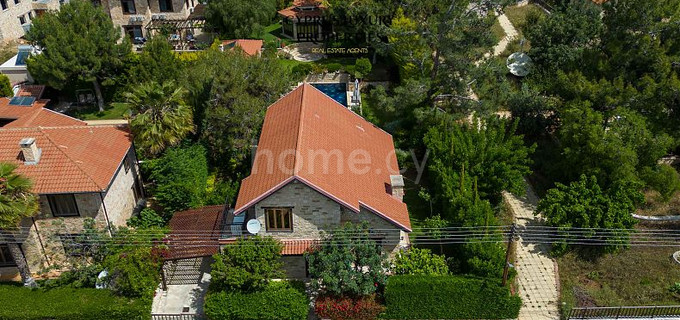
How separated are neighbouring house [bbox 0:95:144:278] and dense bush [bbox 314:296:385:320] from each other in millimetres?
12669

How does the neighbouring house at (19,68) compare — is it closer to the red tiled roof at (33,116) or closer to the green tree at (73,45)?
the red tiled roof at (33,116)

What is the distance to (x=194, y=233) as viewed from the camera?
29391 mm

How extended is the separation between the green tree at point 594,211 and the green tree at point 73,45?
36.0 metres

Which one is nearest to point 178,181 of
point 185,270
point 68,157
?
point 185,270

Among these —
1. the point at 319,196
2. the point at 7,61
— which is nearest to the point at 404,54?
the point at 319,196

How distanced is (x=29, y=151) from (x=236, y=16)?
1237 inches

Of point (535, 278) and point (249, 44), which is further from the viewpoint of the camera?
point (249, 44)

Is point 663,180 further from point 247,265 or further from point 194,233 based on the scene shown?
point 194,233

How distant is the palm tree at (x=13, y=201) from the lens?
25078 mm

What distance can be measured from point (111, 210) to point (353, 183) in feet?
44.8

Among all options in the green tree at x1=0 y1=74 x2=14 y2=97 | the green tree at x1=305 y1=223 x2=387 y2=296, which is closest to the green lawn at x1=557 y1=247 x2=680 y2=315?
the green tree at x1=305 y1=223 x2=387 y2=296

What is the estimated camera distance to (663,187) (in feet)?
103

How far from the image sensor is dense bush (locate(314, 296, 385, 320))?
25.2 m

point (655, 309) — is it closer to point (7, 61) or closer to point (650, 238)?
point (650, 238)
